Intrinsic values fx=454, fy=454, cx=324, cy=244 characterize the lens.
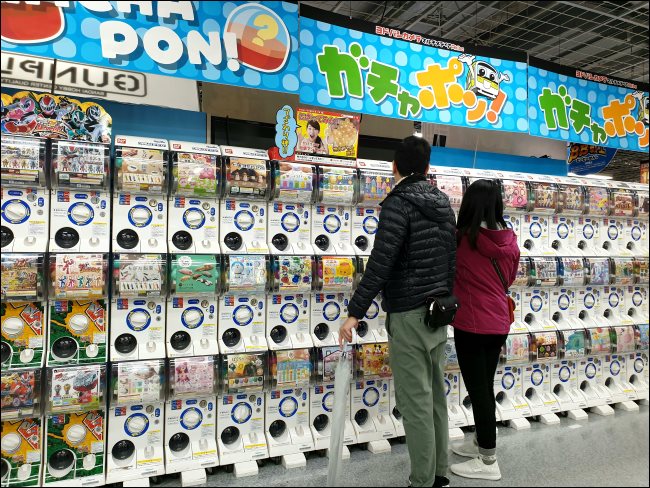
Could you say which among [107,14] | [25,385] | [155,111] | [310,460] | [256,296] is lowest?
[310,460]

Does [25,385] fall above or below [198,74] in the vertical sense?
below

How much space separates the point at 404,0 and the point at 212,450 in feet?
16.9

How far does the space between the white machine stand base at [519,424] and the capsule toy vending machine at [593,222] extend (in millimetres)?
1513

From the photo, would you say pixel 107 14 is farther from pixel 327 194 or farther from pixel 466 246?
pixel 466 246

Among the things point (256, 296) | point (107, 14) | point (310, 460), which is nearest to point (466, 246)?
point (256, 296)

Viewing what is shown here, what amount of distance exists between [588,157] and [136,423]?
500 cm

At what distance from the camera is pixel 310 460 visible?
297 centimetres

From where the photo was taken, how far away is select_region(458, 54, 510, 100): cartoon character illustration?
3.67 metres

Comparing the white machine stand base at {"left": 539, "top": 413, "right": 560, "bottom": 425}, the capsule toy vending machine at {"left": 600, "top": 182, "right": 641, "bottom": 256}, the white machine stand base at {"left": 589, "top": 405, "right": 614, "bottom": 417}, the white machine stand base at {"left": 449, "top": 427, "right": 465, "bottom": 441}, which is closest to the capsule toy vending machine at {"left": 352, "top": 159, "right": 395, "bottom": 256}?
the white machine stand base at {"left": 449, "top": 427, "right": 465, "bottom": 441}

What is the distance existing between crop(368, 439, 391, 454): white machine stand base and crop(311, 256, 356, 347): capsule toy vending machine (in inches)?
29.3

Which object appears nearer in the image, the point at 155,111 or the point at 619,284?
the point at 155,111

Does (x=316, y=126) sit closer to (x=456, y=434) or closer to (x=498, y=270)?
(x=498, y=270)

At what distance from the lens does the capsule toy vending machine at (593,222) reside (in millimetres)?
3949

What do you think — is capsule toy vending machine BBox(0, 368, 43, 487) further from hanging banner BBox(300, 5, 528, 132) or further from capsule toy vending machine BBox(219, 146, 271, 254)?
hanging banner BBox(300, 5, 528, 132)
